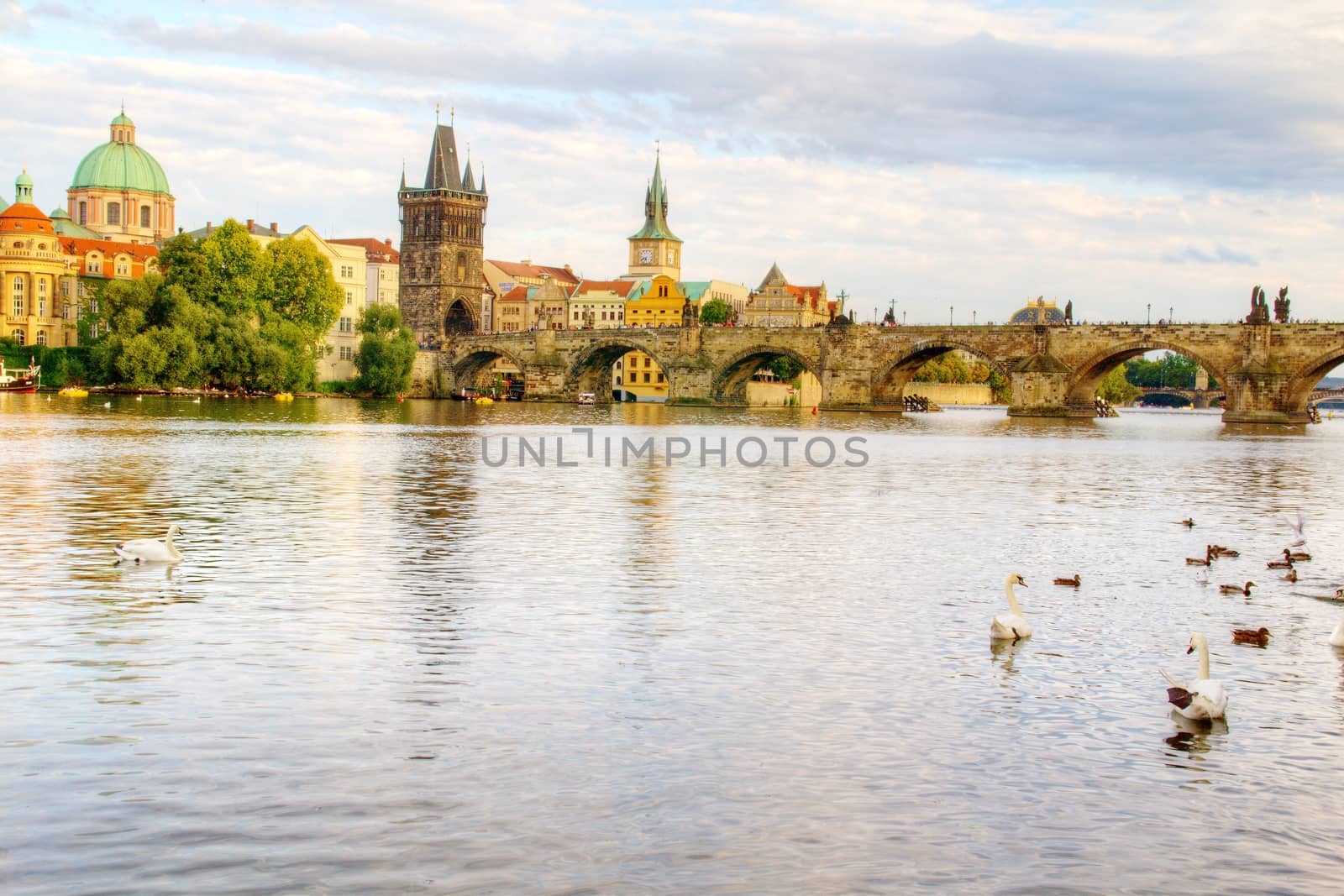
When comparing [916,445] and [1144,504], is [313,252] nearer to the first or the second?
[916,445]

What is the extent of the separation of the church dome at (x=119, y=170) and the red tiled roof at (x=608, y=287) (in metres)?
48.9

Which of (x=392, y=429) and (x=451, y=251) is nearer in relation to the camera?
(x=392, y=429)

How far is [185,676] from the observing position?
36.4 feet

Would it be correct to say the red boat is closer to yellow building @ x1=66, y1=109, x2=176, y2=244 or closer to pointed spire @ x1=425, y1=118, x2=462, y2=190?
yellow building @ x1=66, y1=109, x2=176, y2=244

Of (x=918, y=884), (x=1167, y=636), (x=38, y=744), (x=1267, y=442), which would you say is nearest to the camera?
(x=918, y=884)

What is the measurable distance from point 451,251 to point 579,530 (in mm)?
136252

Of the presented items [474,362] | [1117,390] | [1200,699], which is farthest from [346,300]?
[1200,699]

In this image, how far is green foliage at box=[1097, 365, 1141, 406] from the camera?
16388 cm

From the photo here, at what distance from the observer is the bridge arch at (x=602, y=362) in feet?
371

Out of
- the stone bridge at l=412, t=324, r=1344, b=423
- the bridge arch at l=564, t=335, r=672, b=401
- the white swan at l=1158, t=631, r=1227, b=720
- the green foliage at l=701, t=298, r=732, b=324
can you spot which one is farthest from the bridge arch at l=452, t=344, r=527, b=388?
the white swan at l=1158, t=631, r=1227, b=720

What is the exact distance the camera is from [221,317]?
3410 inches

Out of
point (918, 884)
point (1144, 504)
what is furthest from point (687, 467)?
point (918, 884)

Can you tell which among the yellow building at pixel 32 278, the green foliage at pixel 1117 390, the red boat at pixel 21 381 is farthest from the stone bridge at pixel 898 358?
the green foliage at pixel 1117 390

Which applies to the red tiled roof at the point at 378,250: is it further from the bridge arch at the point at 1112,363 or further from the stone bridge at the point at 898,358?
the bridge arch at the point at 1112,363
